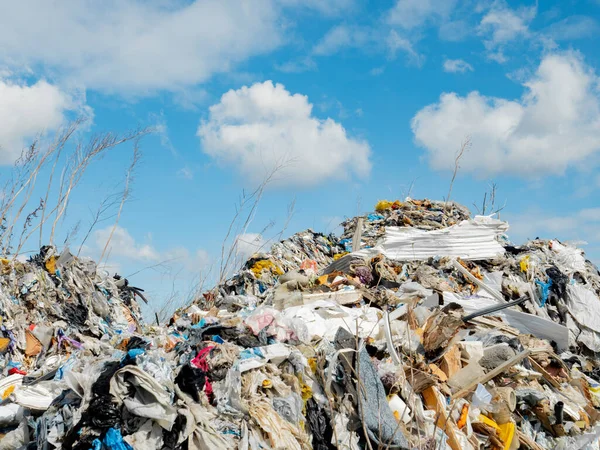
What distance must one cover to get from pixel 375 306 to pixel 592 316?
9.04 ft

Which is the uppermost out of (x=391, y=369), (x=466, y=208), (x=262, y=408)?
(x=466, y=208)

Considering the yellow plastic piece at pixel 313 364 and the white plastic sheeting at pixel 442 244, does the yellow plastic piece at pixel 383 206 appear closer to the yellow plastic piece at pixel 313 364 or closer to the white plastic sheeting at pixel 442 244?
the white plastic sheeting at pixel 442 244

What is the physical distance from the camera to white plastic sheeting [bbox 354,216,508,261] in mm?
8398

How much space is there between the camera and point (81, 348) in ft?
18.5

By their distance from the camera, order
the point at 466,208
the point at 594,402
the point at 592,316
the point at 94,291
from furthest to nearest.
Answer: the point at 466,208 → the point at 94,291 → the point at 592,316 → the point at 594,402

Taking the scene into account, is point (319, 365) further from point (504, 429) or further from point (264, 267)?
point (264, 267)

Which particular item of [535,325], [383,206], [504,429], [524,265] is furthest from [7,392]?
[383,206]

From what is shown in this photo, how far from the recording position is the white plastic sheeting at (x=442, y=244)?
840 cm

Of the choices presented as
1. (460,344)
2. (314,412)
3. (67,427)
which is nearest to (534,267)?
(460,344)

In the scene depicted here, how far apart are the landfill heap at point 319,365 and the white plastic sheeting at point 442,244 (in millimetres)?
578

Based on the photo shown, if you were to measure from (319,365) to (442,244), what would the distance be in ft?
16.9

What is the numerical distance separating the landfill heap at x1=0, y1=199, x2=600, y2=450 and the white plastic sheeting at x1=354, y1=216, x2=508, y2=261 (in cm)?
58

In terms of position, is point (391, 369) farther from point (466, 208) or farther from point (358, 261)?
point (466, 208)

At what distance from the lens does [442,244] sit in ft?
27.8
